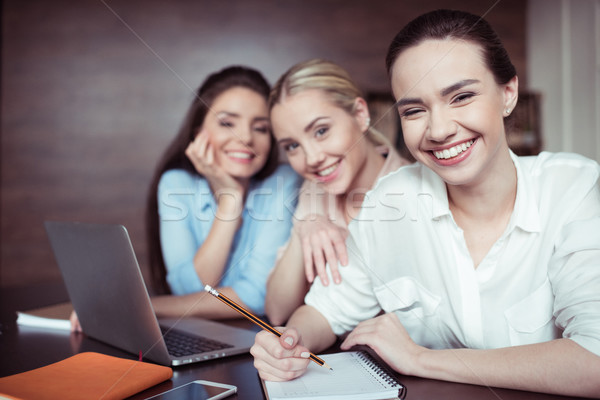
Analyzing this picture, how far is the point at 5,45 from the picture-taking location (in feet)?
12.7

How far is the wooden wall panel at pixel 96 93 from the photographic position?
3889 millimetres

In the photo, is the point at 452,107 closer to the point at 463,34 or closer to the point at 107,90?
the point at 463,34

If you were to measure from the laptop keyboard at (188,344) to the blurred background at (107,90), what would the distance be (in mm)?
2948

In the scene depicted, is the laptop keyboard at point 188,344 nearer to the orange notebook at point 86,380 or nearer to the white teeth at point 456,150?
the orange notebook at point 86,380

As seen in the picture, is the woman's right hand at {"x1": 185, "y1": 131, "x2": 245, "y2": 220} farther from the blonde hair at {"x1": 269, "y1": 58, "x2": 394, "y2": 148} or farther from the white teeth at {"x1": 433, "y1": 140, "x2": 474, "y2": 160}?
the white teeth at {"x1": 433, "y1": 140, "x2": 474, "y2": 160}

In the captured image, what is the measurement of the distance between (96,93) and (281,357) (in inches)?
143

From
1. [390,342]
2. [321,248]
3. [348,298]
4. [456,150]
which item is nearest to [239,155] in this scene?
[321,248]

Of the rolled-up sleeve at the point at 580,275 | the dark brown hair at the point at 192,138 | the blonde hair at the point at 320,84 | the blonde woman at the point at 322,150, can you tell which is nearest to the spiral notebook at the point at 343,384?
the rolled-up sleeve at the point at 580,275

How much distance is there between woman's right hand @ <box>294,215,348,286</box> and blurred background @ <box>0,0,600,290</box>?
259 cm

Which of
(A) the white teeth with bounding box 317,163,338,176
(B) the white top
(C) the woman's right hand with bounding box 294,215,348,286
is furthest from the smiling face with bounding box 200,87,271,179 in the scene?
(B) the white top

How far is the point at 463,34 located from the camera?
979mm

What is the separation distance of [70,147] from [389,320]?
11.9 ft

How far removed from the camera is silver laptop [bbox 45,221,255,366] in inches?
35.7

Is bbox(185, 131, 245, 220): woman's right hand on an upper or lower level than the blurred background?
lower
